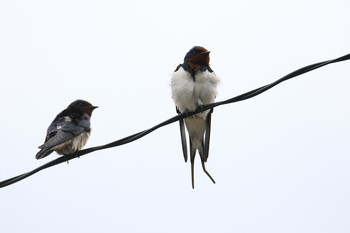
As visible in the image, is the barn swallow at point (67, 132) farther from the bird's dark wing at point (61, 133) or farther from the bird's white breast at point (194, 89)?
the bird's white breast at point (194, 89)

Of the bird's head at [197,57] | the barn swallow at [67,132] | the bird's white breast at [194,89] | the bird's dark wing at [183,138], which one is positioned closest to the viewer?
the barn swallow at [67,132]

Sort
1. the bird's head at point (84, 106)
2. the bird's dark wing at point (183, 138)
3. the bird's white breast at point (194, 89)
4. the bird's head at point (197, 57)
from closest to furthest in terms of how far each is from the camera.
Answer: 1. the bird's white breast at point (194, 89)
2. the bird's head at point (197, 57)
3. the bird's dark wing at point (183, 138)
4. the bird's head at point (84, 106)

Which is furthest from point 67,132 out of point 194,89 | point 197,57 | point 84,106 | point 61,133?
point 197,57

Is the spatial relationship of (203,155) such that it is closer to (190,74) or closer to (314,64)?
(190,74)

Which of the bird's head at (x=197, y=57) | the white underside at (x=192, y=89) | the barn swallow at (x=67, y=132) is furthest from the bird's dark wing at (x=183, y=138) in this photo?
the barn swallow at (x=67, y=132)

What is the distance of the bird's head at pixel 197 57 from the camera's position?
5562 millimetres

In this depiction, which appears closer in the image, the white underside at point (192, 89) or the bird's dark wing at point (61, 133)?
the bird's dark wing at point (61, 133)

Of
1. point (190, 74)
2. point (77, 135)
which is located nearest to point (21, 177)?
point (77, 135)

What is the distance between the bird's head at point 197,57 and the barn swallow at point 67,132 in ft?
3.83

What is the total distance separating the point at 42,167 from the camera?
3.89 m

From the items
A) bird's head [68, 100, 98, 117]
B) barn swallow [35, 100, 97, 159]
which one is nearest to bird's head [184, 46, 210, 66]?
barn swallow [35, 100, 97, 159]

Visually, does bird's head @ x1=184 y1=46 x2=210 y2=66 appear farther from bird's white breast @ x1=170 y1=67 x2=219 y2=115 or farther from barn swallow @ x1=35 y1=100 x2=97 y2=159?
barn swallow @ x1=35 y1=100 x2=97 y2=159

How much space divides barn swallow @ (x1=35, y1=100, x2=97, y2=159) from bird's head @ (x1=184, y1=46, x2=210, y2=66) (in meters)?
1.17

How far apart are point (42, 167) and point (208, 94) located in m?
2.00
